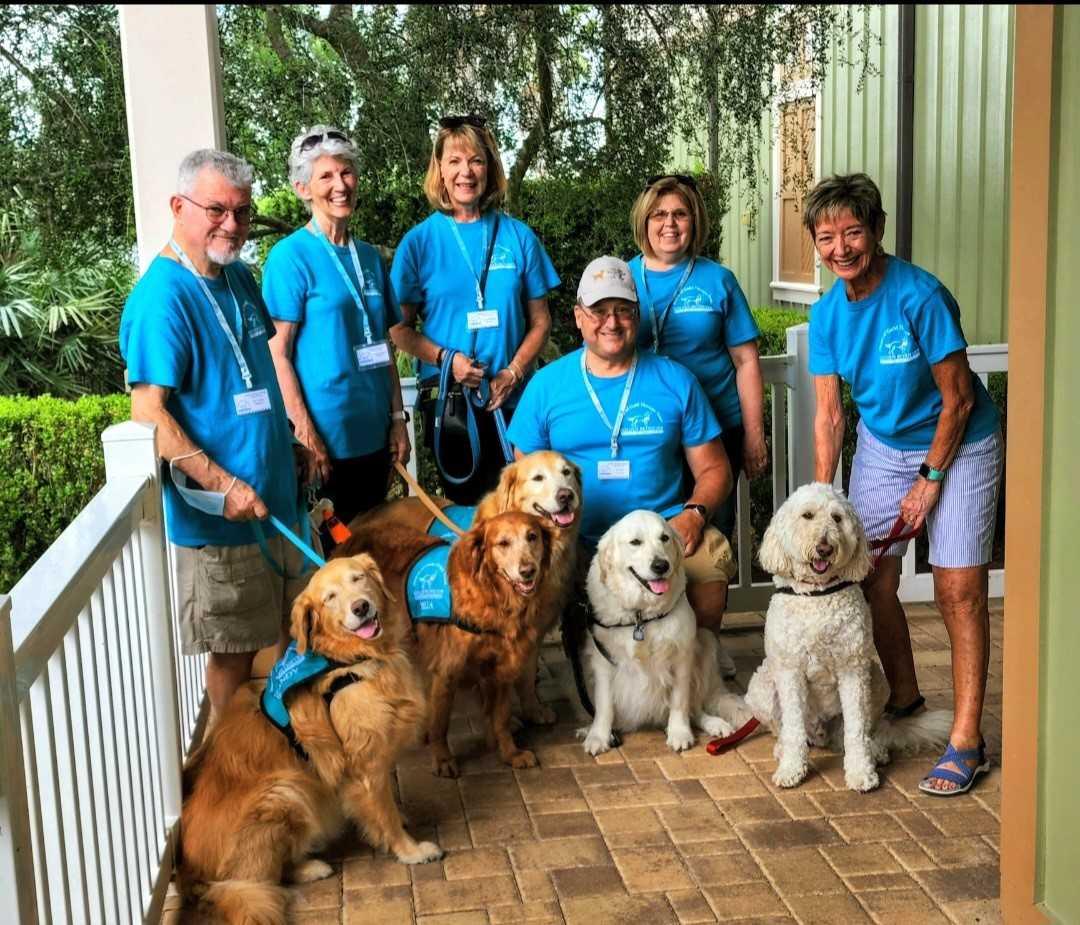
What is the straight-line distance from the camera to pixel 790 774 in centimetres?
386

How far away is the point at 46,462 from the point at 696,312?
3848 millimetres

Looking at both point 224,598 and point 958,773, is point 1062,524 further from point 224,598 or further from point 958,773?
point 224,598

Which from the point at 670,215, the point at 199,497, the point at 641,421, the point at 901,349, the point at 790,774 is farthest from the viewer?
the point at 670,215

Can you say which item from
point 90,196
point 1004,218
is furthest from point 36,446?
point 1004,218

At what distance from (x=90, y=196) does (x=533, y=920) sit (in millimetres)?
5405

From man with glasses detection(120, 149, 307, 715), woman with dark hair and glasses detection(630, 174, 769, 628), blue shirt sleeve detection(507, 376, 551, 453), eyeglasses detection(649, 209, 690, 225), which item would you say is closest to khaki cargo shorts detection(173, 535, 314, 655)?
man with glasses detection(120, 149, 307, 715)

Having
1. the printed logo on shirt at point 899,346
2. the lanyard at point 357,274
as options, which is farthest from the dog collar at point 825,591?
the lanyard at point 357,274

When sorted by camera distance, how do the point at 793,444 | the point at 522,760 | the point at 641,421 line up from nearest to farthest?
the point at 522,760 < the point at 641,421 < the point at 793,444

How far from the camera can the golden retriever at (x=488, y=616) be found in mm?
3893

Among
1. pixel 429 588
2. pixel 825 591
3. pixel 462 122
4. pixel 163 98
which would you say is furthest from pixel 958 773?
pixel 163 98

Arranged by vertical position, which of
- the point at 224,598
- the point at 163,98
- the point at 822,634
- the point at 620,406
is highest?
the point at 163,98

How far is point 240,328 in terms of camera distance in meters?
3.50

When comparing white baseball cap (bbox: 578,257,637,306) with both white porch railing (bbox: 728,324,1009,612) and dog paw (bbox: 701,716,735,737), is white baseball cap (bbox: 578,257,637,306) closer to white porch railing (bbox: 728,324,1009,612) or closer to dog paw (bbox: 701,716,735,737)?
white porch railing (bbox: 728,324,1009,612)

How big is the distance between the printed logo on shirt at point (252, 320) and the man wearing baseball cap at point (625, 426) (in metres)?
1.13
